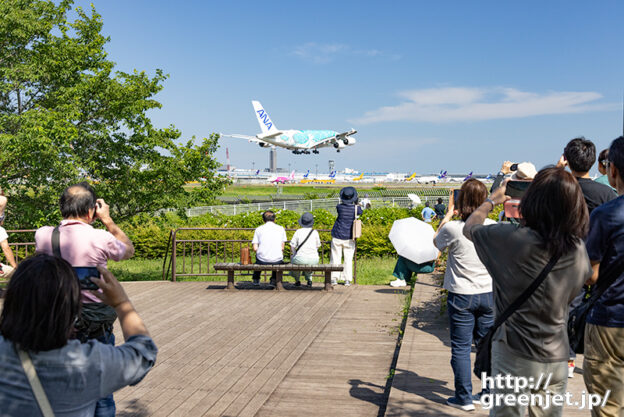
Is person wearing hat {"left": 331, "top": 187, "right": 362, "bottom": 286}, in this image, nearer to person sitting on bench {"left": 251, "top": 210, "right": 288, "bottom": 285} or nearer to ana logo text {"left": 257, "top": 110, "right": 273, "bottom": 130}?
person sitting on bench {"left": 251, "top": 210, "right": 288, "bottom": 285}

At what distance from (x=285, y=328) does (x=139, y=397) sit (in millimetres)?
2812

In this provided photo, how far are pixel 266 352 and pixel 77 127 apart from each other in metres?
8.64

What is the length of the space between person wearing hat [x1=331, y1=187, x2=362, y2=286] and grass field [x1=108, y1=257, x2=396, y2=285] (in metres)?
1.94

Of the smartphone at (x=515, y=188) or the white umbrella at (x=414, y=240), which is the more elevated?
the smartphone at (x=515, y=188)

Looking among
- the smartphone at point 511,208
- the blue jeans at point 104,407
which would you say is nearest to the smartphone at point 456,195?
the smartphone at point 511,208

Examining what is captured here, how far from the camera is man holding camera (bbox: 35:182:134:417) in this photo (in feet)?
10.9

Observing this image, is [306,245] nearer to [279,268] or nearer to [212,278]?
[279,268]

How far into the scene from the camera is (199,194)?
1354 centimetres

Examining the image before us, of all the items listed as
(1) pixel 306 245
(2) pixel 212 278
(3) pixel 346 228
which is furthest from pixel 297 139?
(1) pixel 306 245

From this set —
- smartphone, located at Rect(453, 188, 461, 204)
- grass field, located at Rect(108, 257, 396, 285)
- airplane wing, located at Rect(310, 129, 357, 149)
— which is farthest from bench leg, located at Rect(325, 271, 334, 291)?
airplane wing, located at Rect(310, 129, 357, 149)

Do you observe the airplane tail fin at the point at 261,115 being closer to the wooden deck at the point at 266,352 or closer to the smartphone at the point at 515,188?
the wooden deck at the point at 266,352

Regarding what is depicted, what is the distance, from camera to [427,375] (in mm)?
5113

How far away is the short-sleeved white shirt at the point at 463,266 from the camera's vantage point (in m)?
4.10

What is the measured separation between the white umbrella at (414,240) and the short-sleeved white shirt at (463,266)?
4.87 meters
